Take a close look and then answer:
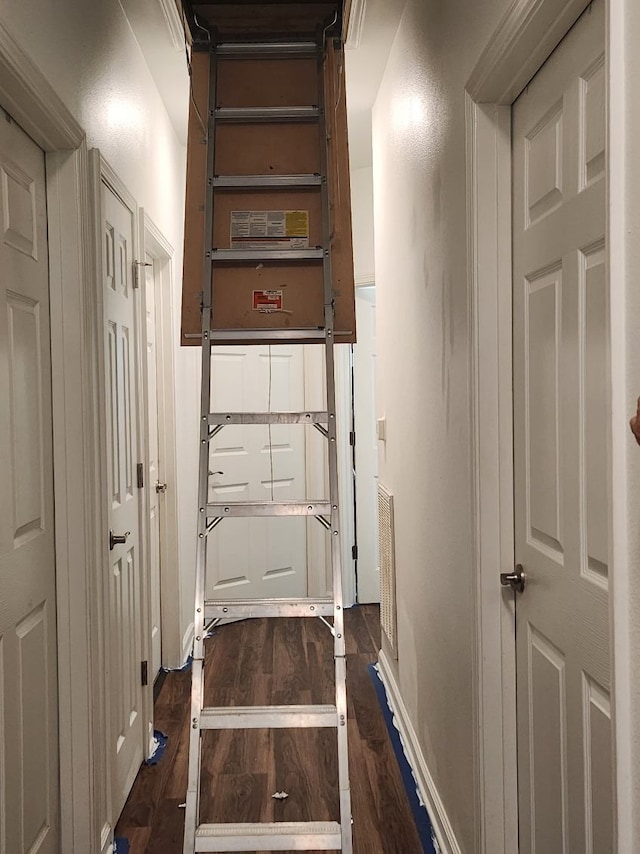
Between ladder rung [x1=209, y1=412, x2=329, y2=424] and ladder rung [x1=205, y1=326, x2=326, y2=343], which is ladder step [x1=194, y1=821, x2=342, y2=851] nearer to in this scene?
ladder rung [x1=209, y1=412, x2=329, y2=424]

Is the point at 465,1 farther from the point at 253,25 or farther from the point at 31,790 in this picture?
the point at 31,790

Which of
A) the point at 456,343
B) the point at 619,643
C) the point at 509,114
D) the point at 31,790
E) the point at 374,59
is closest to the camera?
the point at 619,643

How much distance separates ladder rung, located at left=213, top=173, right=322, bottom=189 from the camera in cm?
228

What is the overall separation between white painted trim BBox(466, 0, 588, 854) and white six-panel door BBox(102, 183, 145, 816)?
1.16 meters

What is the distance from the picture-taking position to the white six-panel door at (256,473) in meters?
4.49

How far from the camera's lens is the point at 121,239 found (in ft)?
8.47

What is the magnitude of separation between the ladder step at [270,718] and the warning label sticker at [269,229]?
1.35 m

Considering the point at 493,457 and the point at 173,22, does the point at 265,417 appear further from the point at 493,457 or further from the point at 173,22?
the point at 173,22

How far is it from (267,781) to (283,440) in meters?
2.43

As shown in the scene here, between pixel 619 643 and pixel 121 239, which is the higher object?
pixel 121 239

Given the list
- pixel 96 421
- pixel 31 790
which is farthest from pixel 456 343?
pixel 31 790

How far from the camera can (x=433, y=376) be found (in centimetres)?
228

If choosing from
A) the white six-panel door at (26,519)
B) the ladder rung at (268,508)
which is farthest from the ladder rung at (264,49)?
the ladder rung at (268,508)

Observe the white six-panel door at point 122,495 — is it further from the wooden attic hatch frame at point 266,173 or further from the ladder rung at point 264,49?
the ladder rung at point 264,49
